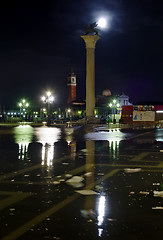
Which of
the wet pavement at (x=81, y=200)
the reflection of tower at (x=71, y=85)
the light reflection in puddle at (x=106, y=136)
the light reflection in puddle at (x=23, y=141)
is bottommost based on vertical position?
the wet pavement at (x=81, y=200)

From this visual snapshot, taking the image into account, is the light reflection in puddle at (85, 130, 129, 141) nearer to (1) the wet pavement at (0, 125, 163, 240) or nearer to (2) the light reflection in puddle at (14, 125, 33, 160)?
(2) the light reflection in puddle at (14, 125, 33, 160)

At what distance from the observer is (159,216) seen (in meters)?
6.15

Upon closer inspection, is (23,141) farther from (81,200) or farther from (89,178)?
(81,200)

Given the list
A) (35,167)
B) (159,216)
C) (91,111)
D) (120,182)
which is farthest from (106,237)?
(91,111)

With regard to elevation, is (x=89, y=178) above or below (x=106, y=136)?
below

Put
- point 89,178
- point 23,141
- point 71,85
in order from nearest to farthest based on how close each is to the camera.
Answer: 1. point 89,178
2. point 23,141
3. point 71,85

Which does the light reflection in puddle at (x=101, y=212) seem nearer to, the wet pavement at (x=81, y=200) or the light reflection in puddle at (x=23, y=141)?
the wet pavement at (x=81, y=200)

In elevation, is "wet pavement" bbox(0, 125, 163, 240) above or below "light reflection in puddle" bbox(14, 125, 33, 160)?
below

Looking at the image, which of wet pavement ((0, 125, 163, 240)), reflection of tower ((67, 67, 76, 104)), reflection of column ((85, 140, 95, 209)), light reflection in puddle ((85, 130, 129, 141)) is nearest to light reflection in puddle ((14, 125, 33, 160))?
reflection of column ((85, 140, 95, 209))

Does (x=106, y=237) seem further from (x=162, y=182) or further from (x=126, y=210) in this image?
(x=162, y=182)

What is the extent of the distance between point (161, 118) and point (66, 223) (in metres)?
62.8

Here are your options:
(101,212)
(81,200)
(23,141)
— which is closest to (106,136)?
(23,141)

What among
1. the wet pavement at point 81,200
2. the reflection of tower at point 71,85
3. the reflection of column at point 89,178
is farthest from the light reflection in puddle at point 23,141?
the reflection of tower at point 71,85

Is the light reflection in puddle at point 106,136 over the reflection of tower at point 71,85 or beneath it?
beneath
